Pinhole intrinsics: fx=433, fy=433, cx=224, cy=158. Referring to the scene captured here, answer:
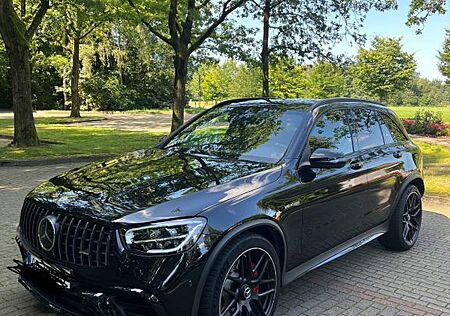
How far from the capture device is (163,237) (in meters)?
2.62

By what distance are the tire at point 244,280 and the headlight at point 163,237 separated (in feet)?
0.91

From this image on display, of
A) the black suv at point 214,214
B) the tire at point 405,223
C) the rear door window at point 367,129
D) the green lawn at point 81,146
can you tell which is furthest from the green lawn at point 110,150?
the black suv at point 214,214

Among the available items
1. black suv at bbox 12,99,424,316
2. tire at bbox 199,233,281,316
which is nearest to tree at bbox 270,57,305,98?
black suv at bbox 12,99,424,316

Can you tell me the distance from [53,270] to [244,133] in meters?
2.07

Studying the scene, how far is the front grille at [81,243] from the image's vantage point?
2.64 metres

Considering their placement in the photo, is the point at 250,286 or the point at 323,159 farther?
the point at 323,159

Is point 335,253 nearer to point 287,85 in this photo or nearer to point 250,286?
point 250,286

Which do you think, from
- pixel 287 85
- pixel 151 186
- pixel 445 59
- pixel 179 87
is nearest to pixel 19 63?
pixel 179 87

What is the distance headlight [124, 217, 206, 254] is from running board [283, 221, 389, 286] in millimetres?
1146

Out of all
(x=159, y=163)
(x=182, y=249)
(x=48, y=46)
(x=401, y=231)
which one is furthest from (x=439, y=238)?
(x=48, y=46)

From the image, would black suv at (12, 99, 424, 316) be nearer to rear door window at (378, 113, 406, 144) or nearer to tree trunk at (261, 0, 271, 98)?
rear door window at (378, 113, 406, 144)

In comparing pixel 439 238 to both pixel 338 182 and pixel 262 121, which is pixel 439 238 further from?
pixel 262 121

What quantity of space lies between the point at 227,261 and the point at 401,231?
10.4ft

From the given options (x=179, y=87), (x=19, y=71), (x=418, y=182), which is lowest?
(x=418, y=182)
